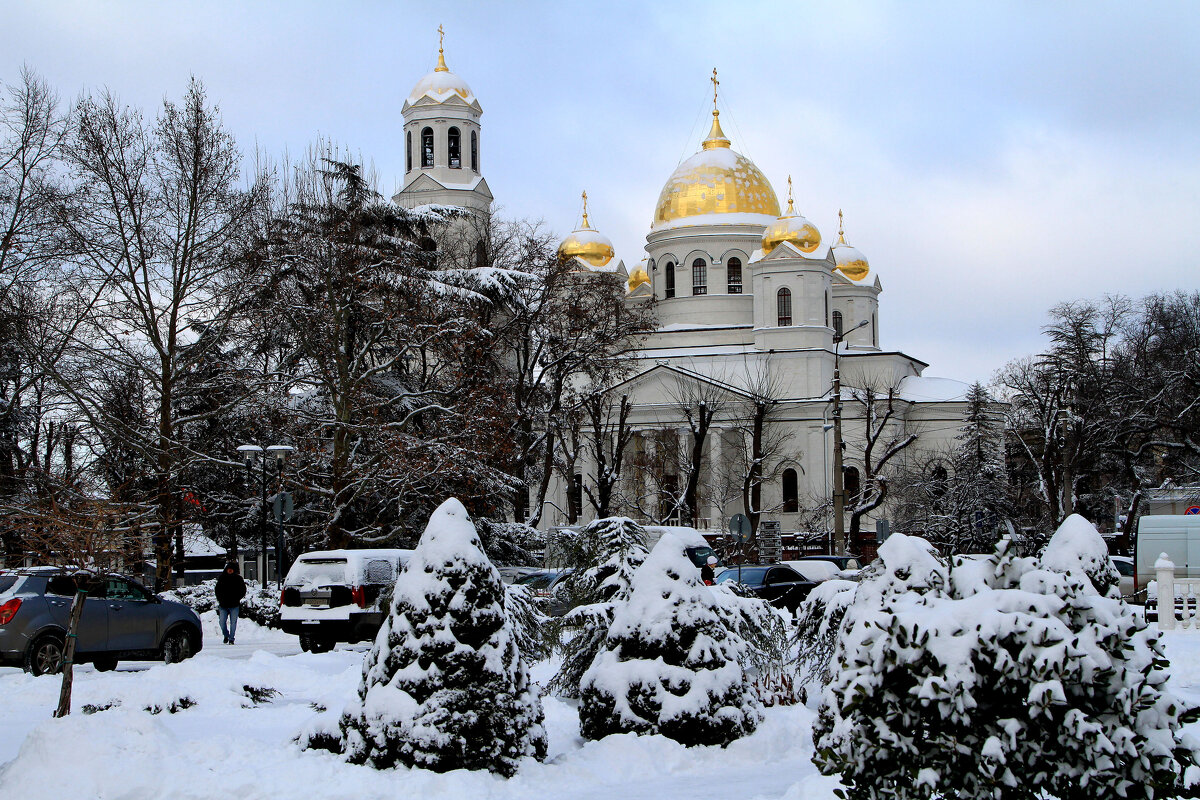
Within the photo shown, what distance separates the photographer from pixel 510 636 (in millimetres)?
8836

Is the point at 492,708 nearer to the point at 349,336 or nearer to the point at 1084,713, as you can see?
the point at 1084,713

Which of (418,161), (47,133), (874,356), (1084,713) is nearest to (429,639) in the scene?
(1084,713)

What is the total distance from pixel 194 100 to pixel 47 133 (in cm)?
333

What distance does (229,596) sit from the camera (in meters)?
20.1

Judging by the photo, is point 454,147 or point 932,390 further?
point 932,390

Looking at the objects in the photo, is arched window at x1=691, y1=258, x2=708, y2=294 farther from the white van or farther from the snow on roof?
the white van

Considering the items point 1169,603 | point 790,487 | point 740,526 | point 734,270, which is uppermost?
point 734,270

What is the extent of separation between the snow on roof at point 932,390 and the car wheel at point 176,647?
49.4 meters

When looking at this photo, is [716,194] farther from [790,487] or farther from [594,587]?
[594,587]

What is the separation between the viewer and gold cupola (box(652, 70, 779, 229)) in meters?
63.7

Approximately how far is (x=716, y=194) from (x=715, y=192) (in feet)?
0.40

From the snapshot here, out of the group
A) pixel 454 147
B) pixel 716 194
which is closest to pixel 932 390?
pixel 716 194

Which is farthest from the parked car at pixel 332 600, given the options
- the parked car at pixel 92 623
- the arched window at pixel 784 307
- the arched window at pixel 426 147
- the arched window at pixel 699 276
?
the arched window at pixel 699 276

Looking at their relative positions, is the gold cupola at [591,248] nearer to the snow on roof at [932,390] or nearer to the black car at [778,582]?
the snow on roof at [932,390]
